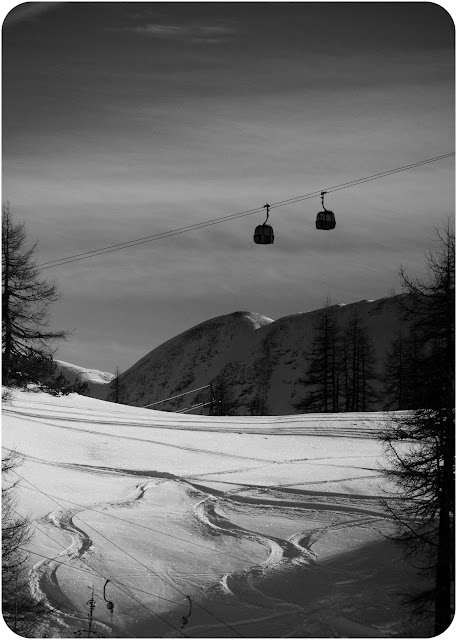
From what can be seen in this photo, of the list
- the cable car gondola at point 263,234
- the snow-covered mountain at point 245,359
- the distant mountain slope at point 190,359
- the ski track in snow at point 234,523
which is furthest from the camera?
the distant mountain slope at point 190,359

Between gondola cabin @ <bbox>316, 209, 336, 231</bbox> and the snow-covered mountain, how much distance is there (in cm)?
7825

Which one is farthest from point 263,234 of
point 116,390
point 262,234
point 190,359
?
point 190,359

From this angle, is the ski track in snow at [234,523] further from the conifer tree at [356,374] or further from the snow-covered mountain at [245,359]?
the snow-covered mountain at [245,359]

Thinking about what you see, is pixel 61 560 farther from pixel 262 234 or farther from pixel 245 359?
pixel 245 359

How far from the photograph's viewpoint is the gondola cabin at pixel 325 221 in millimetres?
19797

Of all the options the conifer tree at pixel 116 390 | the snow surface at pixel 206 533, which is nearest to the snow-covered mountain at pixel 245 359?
the conifer tree at pixel 116 390

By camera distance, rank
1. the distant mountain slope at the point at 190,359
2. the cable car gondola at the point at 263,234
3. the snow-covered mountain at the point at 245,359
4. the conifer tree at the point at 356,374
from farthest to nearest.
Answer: the distant mountain slope at the point at 190,359, the snow-covered mountain at the point at 245,359, the conifer tree at the point at 356,374, the cable car gondola at the point at 263,234

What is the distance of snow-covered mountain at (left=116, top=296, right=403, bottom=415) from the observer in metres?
125

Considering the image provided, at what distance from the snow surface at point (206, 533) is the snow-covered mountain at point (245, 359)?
65.1 m

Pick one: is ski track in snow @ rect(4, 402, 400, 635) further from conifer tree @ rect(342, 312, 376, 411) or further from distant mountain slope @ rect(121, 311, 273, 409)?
distant mountain slope @ rect(121, 311, 273, 409)

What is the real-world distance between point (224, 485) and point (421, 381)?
528 inches

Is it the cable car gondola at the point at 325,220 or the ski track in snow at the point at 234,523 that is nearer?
the ski track in snow at the point at 234,523

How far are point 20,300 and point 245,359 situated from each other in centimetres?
12224

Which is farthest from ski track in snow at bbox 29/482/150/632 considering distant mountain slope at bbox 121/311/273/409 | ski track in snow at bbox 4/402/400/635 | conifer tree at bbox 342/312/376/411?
distant mountain slope at bbox 121/311/273/409
